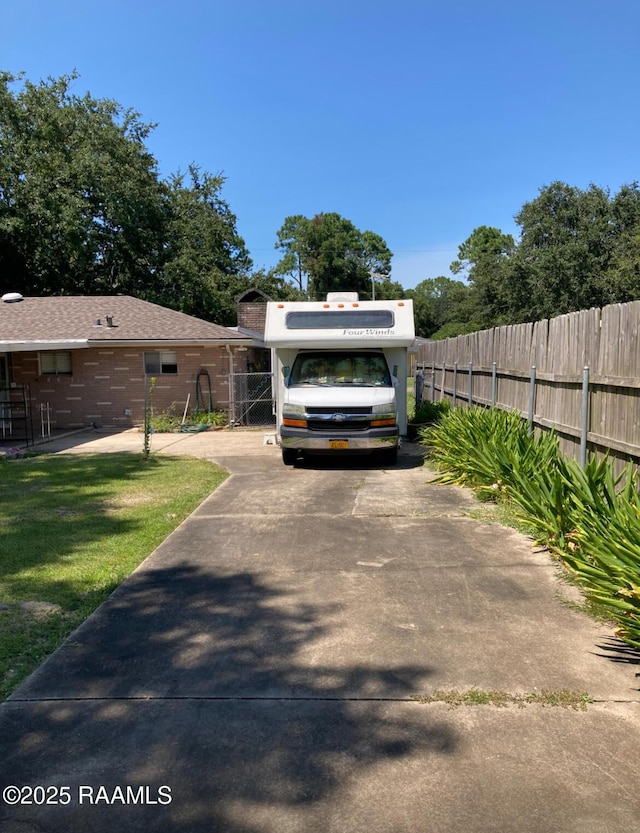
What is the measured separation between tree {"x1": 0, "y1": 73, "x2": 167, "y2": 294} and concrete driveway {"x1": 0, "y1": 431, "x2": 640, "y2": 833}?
88.6 ft

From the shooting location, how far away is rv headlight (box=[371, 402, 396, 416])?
10.6 meters

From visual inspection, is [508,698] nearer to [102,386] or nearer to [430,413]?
[430,413]

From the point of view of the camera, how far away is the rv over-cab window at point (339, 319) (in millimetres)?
11555

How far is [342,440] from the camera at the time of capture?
10.6 meters

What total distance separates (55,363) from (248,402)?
5.93 m

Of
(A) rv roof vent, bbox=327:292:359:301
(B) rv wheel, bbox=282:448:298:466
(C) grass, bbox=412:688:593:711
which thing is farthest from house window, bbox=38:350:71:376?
(C) grass, bbox=412:688:593:711

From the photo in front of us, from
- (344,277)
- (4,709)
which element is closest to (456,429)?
(4,709)

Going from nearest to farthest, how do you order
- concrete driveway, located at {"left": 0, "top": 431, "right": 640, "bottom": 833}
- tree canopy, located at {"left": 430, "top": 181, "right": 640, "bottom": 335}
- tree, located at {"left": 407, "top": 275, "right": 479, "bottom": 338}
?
concrete driveway, located at {"left": 0, "top": 431, "right": 640, "bottom": 833} → tree canopy, located at {"left": 430, "top": 181, "right": 640, "bottom": 335} → tree, located at {"left": 407, "top": 275, "right": 479, "bottom": 338}

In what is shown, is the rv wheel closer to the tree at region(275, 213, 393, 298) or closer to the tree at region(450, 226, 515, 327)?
the tree at region(450, 226, 515, 327)


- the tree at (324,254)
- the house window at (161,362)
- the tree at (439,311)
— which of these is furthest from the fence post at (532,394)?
the tree at (324,254)

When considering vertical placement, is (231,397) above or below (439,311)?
below

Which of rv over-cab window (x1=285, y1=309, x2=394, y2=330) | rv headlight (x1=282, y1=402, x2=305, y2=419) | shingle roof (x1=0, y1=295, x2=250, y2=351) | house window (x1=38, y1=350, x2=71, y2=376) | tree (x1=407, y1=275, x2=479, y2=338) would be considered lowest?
rv headlight (x1=282, y1=402, x2=305, y2=419)

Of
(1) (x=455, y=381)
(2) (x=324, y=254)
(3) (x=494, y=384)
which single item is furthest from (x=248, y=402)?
(2) (x=324, y=254)

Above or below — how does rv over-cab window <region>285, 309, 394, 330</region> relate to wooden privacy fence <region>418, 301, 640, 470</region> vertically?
above
